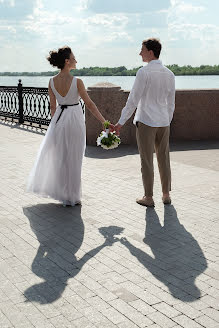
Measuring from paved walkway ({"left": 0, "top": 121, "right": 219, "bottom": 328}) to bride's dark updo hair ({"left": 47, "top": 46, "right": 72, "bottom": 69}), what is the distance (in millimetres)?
1779

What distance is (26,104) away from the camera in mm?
15102

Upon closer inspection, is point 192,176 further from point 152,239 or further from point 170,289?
point 170,289

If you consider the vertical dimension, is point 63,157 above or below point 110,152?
above

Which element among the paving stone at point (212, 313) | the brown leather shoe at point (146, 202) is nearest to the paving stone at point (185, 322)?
the paving stone at point (212, 313)

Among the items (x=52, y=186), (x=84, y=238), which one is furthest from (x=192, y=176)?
(x=84, y=238)

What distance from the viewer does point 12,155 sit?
984cm

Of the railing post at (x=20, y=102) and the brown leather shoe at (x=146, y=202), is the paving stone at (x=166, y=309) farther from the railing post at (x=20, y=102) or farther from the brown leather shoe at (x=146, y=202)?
the railing post at (x=20, y=102)

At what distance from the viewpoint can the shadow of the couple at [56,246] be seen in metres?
3.93

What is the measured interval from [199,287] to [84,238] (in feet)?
4.98

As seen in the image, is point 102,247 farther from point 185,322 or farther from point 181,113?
point 181,113

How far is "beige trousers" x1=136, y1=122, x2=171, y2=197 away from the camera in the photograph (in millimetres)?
6043

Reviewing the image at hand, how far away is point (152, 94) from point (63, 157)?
1.36m

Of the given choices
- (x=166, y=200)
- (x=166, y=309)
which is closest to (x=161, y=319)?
(x=166, y=309)

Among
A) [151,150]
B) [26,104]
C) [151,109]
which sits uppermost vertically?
[151,109]
